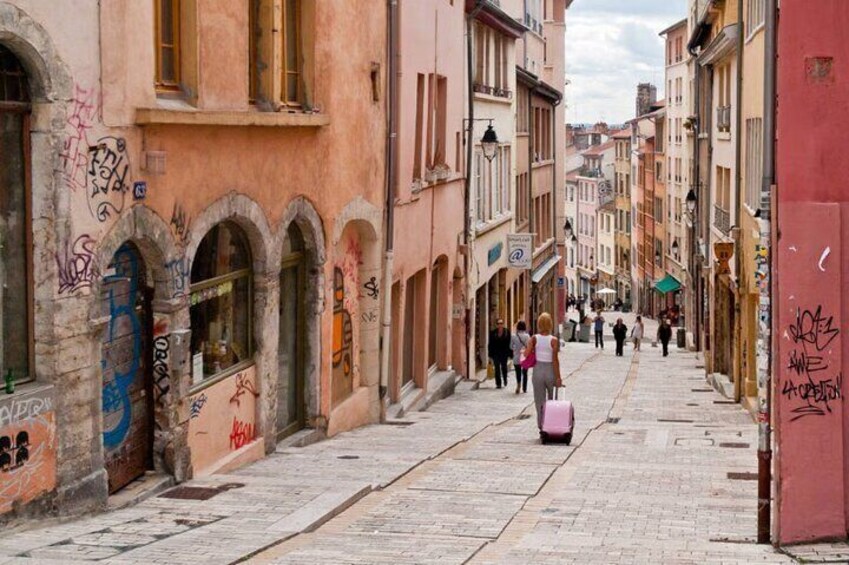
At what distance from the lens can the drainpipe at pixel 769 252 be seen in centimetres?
1087

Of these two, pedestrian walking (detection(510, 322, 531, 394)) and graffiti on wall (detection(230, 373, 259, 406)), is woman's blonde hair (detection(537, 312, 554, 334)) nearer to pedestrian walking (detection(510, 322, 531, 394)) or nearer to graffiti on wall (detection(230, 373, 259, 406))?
Answer: graffiti on wall (detection(230, 373, 259, 406))

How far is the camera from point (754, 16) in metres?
25.6

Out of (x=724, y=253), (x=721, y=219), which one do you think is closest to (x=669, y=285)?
(x=721, y=219)

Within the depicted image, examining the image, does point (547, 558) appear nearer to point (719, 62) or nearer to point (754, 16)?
point (754, 16)

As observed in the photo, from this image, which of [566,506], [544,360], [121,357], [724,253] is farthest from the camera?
[724,253]

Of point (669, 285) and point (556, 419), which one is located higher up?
point (556, 419)

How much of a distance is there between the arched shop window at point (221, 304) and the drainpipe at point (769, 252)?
18.8ft

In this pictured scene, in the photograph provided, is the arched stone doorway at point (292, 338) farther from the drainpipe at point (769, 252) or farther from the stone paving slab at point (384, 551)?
the drainpipe at point (769, 252)

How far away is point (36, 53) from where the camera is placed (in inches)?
415

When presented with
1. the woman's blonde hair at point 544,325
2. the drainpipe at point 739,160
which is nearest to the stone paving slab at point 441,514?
the woman's blonde hair at point 544,325

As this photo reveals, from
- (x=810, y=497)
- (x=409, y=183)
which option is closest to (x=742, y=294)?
(x=409, y=183)

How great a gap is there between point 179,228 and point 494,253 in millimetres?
25633

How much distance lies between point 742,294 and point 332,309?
34.9ft

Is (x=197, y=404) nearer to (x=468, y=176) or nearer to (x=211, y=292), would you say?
(x=211, y=292)
